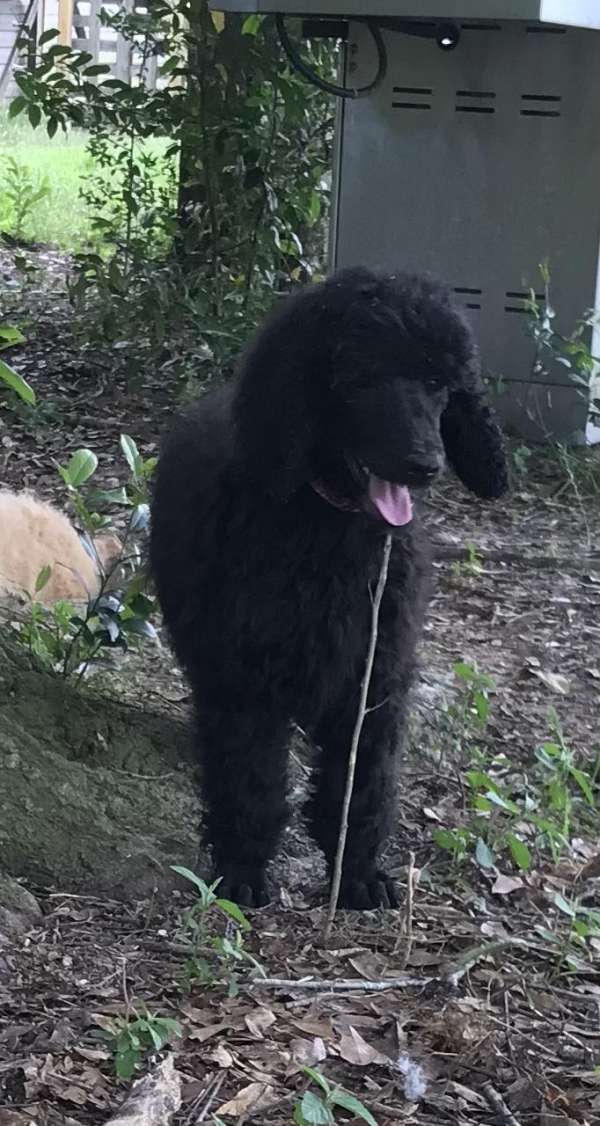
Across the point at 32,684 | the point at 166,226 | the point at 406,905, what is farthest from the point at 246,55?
the point at 406,905

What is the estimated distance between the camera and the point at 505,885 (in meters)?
3.12

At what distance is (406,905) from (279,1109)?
1.90 ft

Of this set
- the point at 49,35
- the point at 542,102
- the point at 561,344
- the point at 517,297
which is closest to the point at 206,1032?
the point at 561,344

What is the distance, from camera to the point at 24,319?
297 inches

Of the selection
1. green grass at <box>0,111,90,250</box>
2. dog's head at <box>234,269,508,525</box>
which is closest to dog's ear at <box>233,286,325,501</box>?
dog's head at <box>234,269,508,525</box>

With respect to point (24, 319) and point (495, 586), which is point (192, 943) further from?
point (24, 319)

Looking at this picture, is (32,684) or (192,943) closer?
(192,943)

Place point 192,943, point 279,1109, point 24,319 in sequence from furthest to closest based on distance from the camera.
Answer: point 24,319, point 192,943, point 279,1109

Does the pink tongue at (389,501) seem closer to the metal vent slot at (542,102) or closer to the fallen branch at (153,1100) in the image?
the fallen branch at (153,1100)

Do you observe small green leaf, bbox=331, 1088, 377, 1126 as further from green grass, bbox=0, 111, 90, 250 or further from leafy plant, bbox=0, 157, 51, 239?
green grass, bbox=0, 111, 90, 250

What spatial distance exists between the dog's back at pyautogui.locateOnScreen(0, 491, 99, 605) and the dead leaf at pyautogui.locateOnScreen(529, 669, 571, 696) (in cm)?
129

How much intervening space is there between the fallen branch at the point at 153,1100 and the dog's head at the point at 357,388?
107 cm

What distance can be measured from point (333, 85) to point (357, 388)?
3943 mm

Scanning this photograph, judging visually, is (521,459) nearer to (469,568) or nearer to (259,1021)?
(469,568)
